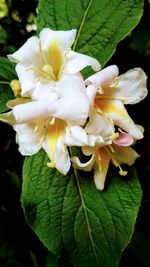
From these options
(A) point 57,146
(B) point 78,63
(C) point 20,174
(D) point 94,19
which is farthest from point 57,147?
(C) point 20,174

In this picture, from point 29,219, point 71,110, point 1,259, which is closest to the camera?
point 71,110

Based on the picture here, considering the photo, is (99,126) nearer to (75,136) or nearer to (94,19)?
(75,136)

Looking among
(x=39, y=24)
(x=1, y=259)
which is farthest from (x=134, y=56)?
(x=1, y=259)

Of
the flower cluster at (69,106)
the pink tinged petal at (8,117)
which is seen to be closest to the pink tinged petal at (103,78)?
the flower cluster at (69,106)

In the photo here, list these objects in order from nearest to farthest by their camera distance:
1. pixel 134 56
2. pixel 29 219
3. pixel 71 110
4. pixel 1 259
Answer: pixel 71 110, pixel 29 219, pixel 134 56, pixel 1 259

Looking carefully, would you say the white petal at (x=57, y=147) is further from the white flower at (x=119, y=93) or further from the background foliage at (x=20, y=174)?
the background foliage at (x=20, y=174)

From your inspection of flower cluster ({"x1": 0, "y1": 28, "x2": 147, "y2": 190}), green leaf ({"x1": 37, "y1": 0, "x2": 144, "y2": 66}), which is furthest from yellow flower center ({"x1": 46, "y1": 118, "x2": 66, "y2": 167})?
green leaf ({"x1": 37, "y1": 0, "x2": 144, "y2": 66})

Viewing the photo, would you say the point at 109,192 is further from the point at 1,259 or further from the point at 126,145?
the point at 1,259
